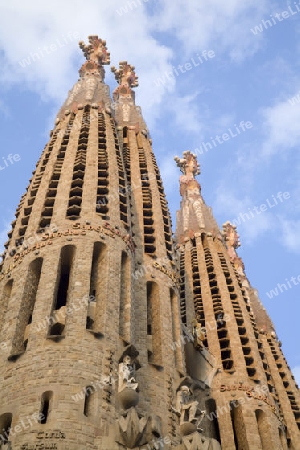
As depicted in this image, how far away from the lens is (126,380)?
89.1 feet

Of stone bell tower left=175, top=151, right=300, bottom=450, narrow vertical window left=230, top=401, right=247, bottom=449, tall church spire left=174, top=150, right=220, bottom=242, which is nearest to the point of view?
narrow vertical window left=230, top=401, right=247, bottom=449

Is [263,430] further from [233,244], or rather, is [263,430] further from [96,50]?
[96,50]

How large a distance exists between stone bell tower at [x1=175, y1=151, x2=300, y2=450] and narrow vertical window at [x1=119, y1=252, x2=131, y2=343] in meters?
9.51

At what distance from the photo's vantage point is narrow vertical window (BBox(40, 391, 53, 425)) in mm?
24469

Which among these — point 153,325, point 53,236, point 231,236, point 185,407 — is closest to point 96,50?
point 231,236

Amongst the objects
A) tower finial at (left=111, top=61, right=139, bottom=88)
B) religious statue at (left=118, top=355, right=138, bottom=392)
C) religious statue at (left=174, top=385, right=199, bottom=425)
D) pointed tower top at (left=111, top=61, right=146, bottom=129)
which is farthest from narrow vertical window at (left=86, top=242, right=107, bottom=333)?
tower finial at (left=111, top=61, right=139, bottom=88)

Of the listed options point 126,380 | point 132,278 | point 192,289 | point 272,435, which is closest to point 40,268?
point 132,278

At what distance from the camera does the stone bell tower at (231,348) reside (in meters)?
43.2

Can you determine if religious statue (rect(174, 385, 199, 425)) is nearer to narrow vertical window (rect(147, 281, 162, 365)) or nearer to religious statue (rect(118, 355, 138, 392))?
narrow vertical window (rect(147, 281, 162, 365))

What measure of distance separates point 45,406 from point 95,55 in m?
Answer: 47.5

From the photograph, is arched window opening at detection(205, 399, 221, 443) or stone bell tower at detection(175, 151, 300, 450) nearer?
arched window opening at detection(205, 399, 221, 443)

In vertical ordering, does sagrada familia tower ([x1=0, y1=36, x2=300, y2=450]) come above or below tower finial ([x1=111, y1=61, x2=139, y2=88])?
below

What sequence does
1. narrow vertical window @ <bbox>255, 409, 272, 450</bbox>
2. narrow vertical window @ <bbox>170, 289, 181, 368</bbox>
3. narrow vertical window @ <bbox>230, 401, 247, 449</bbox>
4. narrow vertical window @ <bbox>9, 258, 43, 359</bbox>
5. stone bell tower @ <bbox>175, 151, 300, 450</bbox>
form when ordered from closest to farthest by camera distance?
narrow vertical window @ <bbox>9, 258, 43, 359</bbox>, narrow vertical window @ <bbox>170, 289, 181, 368</bbox>, narrow vertical window @ <bbox>255, 409, 272, 450</bbox>, narrow vertical window @ <bbox>230, 401, 247, 449</bbox>, stone bell tower @ <bbox>175, 151, 300, 450</bbox>

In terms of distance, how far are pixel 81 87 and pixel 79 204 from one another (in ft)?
72.2
